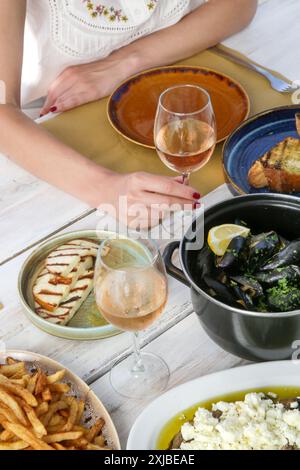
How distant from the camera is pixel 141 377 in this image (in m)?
1.21

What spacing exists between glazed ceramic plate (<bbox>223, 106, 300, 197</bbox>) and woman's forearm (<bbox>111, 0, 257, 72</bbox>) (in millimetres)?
493

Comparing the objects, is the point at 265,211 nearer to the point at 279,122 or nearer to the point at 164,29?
the point at 279,122

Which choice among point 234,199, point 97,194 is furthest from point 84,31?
point 234,199

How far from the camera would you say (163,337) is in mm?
1279

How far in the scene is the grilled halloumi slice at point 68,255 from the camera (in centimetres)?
134

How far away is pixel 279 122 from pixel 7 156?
73cm

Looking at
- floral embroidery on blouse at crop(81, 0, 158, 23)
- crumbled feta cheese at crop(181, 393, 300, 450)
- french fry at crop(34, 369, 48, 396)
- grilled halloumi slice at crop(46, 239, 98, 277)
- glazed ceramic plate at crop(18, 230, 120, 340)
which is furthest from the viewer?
floral embroidery on blouse at crop(81, 0, 158, 23)

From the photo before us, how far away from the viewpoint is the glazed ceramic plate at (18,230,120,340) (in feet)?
4.07

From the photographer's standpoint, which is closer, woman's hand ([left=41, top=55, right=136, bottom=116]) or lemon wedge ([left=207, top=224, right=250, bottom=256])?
lemon wedge ([left=207, top=224, right=250, bottom=256])

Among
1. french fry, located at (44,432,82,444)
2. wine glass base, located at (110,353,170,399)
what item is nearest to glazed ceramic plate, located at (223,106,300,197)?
wine glass base, located at (110,353,170,399)

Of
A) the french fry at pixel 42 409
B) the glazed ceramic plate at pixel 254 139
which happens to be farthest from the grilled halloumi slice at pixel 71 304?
the glazed ceramic plate at pixel 254 139

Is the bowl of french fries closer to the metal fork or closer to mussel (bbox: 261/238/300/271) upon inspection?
mussel (bbox: 261/238/300/271)

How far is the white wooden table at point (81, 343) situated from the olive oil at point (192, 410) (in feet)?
0.29

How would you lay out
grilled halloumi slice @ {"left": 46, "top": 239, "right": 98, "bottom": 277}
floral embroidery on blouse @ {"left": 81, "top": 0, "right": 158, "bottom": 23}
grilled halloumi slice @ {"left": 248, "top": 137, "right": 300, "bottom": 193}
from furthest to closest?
floral embroidery on blouse @ {"left": 81, "top": 0, "right": 158, "bottom": 23} → grilled halloumi slice @ {"left": 248, "top": 137, "right": 300, "bottom": 193} → grilled halloumi slice @ {"left": 46, "top": 239, "right": 98, "bottom": 277}
